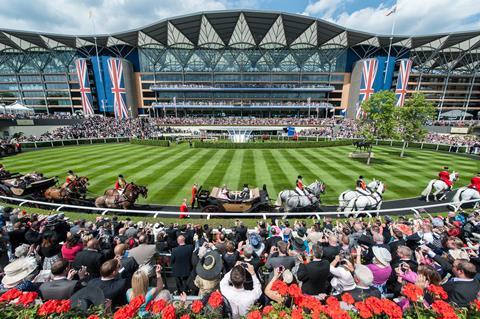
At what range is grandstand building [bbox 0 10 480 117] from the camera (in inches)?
2611

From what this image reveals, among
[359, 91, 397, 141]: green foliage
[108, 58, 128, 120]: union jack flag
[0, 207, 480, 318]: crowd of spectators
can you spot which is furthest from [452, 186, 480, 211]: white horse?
[108, 58, 128, 120]: union jack flag

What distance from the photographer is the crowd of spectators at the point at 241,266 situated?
132 inches

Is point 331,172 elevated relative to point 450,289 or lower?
lower

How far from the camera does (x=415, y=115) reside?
24953 mm

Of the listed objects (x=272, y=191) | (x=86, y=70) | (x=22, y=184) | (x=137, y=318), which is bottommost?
(x=272, y=191)

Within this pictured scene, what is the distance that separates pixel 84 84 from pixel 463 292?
90.3 m

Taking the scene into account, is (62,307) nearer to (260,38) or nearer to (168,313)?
(168,313)

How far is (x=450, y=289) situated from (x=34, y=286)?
7.39 metres

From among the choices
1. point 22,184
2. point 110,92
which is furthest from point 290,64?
point 22,184

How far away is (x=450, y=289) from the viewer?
3443 mm

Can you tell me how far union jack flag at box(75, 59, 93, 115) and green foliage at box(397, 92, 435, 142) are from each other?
85.1 meters

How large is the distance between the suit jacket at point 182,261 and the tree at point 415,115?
2963cm

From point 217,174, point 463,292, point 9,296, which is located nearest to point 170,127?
point 217,174

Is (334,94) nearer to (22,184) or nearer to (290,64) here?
(290,64)
